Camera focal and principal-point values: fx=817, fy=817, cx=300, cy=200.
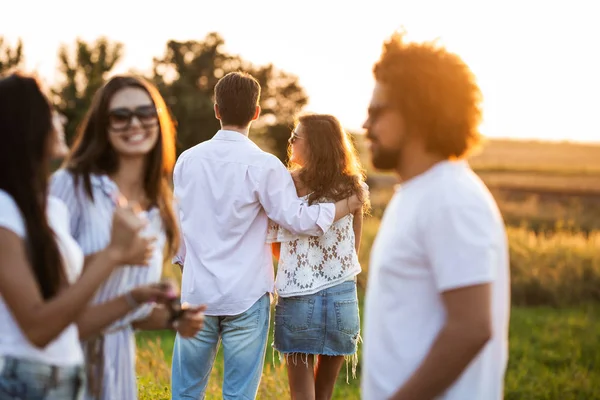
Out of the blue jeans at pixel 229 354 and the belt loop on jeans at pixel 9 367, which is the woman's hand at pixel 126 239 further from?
the blue jeans at pixel 229 354

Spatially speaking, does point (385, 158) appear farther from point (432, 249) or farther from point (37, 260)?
point (37, 260)

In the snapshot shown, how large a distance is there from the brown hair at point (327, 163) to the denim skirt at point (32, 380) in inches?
101

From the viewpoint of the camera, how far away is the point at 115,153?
303 centimetres

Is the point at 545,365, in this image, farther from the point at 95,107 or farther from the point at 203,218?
the point at 95,107

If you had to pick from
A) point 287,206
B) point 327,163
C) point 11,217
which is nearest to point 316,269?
point 287,206

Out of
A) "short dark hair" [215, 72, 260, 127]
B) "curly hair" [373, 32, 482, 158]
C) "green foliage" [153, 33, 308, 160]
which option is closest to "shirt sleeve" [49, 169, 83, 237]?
"curly hair" [373, 32, 482, 158]

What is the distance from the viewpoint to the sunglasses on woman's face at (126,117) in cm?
298

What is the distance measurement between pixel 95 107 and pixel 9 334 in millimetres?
1006

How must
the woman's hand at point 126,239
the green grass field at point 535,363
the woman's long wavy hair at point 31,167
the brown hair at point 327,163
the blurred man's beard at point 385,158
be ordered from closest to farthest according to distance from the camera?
the woman's long wavy hair at point 31,167, the woman's hand at point 126,239, the blurred man's beard at point 385,158, the brown hair at point 327,163, the green grass field at point 535,363

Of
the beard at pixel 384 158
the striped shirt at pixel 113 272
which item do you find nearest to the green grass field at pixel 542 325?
the striped shirt at pixel 113 272

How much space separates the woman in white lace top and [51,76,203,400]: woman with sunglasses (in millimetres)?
1760

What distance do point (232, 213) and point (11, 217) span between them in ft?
7.74

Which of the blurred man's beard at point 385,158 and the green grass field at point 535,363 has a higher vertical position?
the blurred man's beard at point 385,158

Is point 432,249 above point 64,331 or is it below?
above
